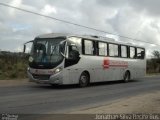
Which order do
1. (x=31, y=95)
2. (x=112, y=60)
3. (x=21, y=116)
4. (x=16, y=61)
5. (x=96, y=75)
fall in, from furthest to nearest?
1. (x=16, y=61)
2. (x=112, y=60)
3. (x=96, y=75)
4. (x=31, y=95)
5. (x=21, y=116)

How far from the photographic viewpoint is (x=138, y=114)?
496 inches

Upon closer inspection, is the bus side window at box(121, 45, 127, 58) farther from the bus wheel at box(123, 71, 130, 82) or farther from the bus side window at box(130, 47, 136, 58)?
the bus wheel at box(123, 71, 130, 82)

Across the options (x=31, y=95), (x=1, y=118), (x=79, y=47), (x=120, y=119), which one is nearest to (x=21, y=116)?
(x=1, y=118)

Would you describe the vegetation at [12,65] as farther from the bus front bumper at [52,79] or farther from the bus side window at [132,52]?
the bus front bumper at [52,79]

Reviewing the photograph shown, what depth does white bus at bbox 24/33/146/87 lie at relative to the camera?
73.6 ft

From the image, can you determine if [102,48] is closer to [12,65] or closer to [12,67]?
[12,67]

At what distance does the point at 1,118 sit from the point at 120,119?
325cm

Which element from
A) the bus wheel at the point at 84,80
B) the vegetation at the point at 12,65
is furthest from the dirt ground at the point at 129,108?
the vegetation at the point at 12,65

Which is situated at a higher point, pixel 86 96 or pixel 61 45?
pixel 61 45

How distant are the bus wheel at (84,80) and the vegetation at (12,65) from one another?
8055 mm

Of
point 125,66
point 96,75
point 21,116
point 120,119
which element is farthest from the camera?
point 125,66

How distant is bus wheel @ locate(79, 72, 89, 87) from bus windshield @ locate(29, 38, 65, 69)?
2.36 m

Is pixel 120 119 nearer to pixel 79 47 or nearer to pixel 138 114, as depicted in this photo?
pixel 138 114

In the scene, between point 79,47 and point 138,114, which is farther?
point 79,47
